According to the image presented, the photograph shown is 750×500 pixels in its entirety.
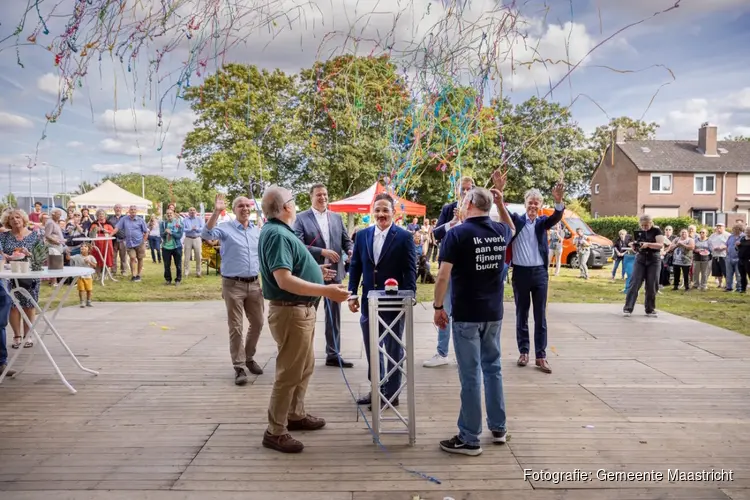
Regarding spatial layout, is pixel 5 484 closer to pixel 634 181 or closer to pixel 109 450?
pixel 109 450

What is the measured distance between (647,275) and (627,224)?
→ 2082 cm

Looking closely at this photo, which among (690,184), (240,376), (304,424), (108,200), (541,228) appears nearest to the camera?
(304,424)

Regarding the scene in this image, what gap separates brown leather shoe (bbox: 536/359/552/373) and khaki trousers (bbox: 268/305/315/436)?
9.87 feet

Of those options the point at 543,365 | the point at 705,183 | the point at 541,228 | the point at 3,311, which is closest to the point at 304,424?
the point at 543,365

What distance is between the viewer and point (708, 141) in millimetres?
38812

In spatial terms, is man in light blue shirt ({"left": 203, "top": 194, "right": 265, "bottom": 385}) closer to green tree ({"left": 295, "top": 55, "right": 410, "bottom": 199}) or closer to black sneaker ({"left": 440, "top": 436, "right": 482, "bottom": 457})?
green tree ({"left": 295, "top": 55, "right": 410, "bottom": 199})

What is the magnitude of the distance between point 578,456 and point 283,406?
78.8 inches

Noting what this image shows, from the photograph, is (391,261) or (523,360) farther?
(523,360)

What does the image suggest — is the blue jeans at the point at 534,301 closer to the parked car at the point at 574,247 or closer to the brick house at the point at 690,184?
the parked car at the point at 574,247

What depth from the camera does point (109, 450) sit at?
360cm

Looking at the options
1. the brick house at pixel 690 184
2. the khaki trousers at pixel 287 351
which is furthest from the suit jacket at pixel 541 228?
the brick house at pixel 690 184

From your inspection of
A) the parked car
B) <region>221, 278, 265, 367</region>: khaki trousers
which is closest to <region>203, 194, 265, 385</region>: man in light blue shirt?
<region>221, 278, 265, 367</region>: khaki trousers

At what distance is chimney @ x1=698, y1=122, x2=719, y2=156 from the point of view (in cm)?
3884

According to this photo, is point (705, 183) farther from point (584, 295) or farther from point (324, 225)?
point (324, 225)
